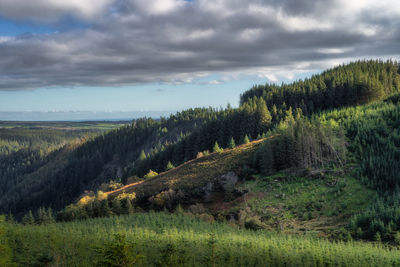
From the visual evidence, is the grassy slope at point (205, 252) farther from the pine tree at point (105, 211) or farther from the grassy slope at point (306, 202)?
the pine tree at point (105, 211)

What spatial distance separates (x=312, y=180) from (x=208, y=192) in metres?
20.1

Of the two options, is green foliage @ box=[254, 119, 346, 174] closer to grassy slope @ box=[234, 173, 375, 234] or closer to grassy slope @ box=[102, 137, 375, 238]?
grassy slope @ box=[102, 137, 375, 238]

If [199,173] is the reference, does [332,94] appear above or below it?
above

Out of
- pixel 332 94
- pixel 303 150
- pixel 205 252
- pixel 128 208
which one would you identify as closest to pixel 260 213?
pixel 303 150

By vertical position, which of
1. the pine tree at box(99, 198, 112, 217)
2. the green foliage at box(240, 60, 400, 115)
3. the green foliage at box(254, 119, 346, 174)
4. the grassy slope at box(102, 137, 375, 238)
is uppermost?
the green foliage at box(240, 60, 400, 115)

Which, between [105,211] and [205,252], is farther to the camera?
[105,211]

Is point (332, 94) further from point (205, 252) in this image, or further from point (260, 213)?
point (205, 252)

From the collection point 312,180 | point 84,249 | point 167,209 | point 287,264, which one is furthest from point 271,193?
point 84,249

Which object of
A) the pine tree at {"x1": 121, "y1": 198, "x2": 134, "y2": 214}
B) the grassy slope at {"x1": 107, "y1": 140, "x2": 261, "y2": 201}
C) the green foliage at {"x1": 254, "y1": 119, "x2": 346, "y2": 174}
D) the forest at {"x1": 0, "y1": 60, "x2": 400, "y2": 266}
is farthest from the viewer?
the grassy slope at {"x1": 107, "y1": 140, "x2": 261, "y2": 201}

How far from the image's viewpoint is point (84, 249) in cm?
3078

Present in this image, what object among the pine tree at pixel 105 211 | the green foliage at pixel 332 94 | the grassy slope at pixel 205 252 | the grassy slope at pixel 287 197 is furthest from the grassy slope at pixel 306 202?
the green foliage at pixel 332 94

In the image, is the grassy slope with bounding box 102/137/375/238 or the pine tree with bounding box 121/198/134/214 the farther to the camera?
the pine tree with bounding box 121/198/134/214

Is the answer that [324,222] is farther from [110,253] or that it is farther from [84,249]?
[110,253]

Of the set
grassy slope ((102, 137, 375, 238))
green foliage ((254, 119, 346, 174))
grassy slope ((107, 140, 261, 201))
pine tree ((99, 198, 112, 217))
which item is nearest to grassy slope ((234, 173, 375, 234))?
grassy slope ((102, 137, 375, 238))
